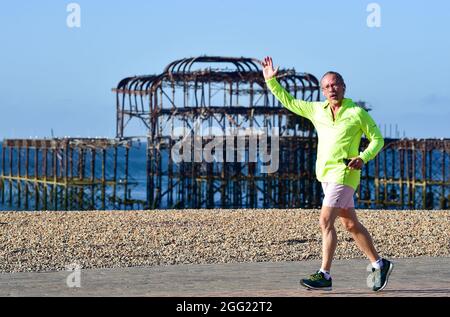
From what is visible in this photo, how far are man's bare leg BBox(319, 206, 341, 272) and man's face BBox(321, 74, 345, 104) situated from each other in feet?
2.97

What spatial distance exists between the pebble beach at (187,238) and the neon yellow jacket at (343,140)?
3.28 meters

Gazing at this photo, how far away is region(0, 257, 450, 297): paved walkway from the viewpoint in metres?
9.42

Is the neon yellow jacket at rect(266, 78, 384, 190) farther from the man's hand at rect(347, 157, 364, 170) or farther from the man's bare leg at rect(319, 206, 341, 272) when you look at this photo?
the man's bare leg at rect(319, 206, 341, 272)

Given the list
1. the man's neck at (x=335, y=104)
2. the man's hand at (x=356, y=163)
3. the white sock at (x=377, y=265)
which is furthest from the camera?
the white sock at (x=377, y=265)

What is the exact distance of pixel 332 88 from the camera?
932 cm

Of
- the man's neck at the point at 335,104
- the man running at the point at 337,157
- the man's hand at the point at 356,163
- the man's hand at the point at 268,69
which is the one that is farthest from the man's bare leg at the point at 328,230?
the man's hand at the point at 268,69

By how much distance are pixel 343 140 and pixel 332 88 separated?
0.43 m

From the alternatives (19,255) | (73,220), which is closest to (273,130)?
(73,220)

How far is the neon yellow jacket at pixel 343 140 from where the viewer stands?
9.27 metres

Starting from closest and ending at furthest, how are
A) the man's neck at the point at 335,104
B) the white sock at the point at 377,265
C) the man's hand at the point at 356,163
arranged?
the man's hand at the point at 356,163 → the man's neck at the point at 335,104 → the white sock at the point at 377,265

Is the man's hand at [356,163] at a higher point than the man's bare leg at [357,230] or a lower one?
higher

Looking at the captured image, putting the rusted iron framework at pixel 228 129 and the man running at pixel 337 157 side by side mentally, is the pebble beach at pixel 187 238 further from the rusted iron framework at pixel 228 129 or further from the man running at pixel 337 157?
the rusted iron framework at pixel 228 129

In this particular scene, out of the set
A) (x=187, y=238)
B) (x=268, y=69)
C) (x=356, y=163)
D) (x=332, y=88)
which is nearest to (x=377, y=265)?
(x=356, y=163)
